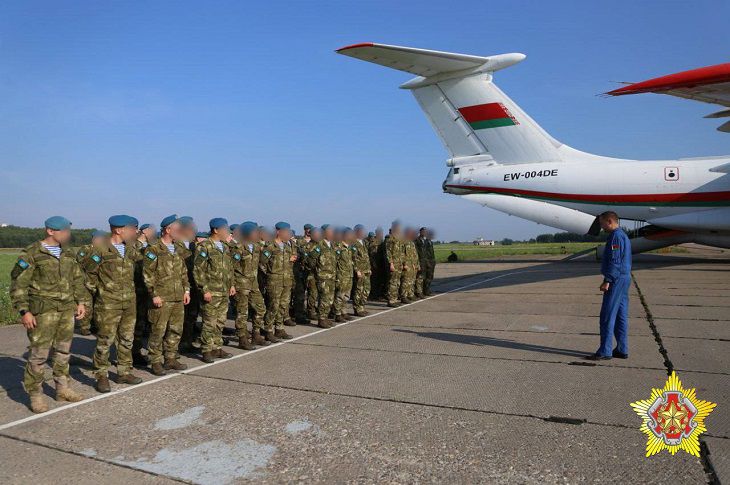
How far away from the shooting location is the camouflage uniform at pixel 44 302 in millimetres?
4297

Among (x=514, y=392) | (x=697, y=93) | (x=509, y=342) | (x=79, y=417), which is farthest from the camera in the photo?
(x=697, y=93)

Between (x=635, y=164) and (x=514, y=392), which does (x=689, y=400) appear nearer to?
(x=514, y=392)

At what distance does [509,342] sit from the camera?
6637mm

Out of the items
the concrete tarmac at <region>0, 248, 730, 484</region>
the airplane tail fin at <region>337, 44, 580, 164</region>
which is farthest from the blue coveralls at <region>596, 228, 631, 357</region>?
the airplane tail fin at <region>337, 44, 580, 164</region>

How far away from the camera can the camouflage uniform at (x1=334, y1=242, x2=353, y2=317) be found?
858 cm

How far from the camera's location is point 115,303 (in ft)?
16.4

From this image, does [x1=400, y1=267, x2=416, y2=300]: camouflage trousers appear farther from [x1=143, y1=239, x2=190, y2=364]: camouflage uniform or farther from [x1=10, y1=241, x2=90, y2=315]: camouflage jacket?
[x1=10, y1=241, x2=90, y2=315]: camouflage jacket

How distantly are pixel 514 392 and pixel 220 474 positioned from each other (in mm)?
2763

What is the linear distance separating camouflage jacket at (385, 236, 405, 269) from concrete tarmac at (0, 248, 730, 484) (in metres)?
2.92

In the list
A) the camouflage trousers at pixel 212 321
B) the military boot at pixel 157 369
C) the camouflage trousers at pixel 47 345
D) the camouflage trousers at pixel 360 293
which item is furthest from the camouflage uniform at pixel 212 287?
the camouflage trousers at pixel 360 293

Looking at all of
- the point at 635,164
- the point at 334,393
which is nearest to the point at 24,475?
the point at 334,393

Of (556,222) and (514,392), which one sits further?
(556,222)

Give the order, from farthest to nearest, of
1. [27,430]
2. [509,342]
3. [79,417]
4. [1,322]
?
[1,322] < [509,342] < [79,417] < [27,430]

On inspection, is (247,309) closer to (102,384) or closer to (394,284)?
(102,384)
